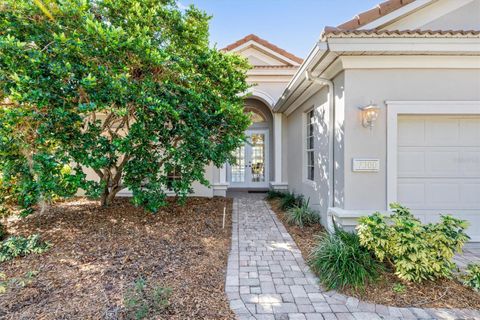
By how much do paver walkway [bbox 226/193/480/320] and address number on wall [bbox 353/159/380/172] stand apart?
1.94m

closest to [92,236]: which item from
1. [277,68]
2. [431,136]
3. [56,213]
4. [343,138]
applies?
[56,213]

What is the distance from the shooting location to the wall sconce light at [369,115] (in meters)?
4.37

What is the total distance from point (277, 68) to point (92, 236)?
8.76 meters

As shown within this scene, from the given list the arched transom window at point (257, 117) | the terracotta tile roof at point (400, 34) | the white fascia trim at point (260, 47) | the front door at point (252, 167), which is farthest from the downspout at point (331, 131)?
the front door at point (252, 167)

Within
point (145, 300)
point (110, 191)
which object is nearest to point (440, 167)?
point (145, 300)

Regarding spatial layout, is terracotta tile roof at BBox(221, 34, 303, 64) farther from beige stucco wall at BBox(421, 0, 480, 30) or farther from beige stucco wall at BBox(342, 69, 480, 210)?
beige stucco wall at BBox(342, 69, 480, 210)

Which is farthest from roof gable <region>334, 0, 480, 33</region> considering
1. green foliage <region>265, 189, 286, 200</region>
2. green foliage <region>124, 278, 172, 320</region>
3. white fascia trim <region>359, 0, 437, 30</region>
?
green foliage <region>265, 189, 286, 200</region>

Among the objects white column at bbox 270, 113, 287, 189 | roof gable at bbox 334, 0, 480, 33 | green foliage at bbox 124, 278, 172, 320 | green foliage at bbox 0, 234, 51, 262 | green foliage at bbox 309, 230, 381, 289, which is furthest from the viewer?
white column at bbox 270, 113, 287, 189

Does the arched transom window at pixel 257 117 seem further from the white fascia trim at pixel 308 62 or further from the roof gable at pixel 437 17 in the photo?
the roof gable at pixel 437 17

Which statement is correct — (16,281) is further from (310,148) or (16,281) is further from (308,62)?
(310,148)

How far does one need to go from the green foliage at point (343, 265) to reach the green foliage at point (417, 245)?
208 millimetres

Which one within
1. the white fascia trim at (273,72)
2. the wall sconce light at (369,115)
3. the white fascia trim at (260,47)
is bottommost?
the wall sconce light at (369,115)

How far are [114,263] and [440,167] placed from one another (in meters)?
6.12

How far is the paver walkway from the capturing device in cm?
290
